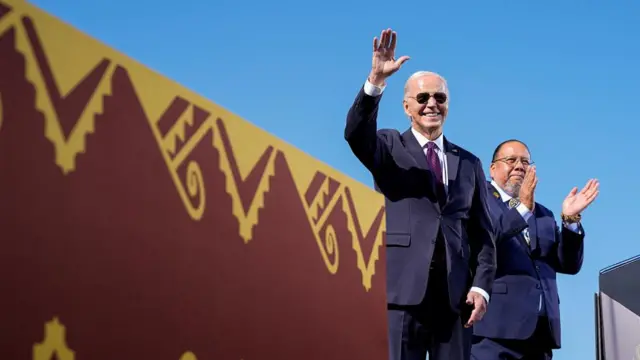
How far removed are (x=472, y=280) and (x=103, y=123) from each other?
2080 millimetres

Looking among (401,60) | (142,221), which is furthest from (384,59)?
(142,221)

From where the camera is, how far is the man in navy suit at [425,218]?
3.26 meters

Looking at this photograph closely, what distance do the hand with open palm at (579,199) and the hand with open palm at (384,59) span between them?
2280 millimetres

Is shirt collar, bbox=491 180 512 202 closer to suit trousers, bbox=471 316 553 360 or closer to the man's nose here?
the man's nose

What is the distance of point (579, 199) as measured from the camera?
5.10 meters

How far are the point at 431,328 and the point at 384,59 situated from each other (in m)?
1.00

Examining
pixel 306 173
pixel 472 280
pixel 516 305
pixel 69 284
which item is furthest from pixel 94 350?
pixel 516 305

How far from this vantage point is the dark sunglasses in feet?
11.9

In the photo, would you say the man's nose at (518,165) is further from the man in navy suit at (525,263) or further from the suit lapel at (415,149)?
the suit lapel at (415,149)

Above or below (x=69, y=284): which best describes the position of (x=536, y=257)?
above

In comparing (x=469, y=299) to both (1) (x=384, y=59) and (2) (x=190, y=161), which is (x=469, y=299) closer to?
(1) (x=384, y=59)

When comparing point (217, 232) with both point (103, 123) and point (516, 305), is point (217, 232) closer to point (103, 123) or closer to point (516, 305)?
point (103, 123)

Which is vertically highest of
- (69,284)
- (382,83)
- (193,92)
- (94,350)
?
(382,83)

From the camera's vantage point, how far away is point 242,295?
2254 millimetres
